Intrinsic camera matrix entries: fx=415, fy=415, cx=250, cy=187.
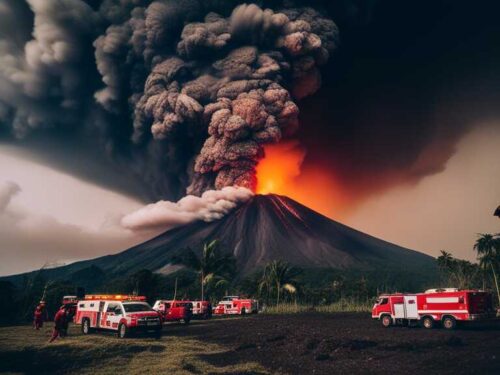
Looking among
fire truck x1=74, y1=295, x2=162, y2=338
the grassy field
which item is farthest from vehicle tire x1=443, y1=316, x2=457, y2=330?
fire truck x1=74, y1=295, x2=162, y2=338

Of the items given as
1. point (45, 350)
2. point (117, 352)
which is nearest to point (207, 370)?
point (117, 352)

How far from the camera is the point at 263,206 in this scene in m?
149

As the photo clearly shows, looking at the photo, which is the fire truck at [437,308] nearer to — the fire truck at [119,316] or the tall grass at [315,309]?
the fire truck at [119,316]

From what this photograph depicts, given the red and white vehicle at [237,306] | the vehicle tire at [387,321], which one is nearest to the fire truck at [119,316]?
the vehicle tire at [387,321]

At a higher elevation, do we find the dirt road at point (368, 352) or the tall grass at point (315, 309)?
the tall grass at point (315, 309)

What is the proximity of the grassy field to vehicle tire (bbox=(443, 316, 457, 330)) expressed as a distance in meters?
15.3

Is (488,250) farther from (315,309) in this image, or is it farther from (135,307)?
(135,307)

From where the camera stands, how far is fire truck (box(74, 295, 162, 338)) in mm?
23031

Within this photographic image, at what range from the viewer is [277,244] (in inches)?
5032

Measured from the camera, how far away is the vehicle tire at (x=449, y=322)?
85.6 feet

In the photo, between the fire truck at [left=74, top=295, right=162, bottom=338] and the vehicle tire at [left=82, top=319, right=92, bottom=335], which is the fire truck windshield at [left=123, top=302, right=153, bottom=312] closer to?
the fire truck at [left=74, top=295, right=162, bottom=338]

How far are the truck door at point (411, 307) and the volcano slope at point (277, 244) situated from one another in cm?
8274

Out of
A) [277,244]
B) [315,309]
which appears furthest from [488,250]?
[277,244]

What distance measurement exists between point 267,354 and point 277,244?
362ft
